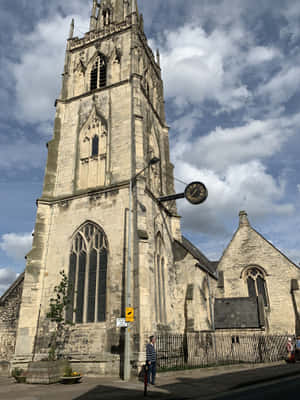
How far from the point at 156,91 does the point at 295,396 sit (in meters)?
27.0

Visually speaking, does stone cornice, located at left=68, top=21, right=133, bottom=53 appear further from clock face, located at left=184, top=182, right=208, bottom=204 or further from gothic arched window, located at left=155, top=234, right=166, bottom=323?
gothic arched window, located at left=155, top=234, right=166, bottom=323

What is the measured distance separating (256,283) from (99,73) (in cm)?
2297

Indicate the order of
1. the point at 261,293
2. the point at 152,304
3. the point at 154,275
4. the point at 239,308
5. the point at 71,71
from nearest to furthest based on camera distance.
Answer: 1. the point at 152,304
2. the point at 154,275
3. the point at 239,308
4. the point at 71,71
5. the point at 261,293

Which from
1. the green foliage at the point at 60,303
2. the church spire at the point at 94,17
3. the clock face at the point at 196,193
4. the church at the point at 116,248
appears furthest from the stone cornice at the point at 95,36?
the green foliage at the point at 60,303

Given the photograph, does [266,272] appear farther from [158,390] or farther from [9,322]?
[158,390]

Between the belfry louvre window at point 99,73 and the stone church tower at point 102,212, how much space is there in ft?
0.33

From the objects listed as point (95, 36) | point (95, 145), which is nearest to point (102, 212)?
point (95, 145)

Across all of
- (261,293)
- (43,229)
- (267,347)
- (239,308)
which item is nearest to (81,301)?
(43,229)

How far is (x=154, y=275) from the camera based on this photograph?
690 inches

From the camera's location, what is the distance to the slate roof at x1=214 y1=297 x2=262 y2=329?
22.9 meters

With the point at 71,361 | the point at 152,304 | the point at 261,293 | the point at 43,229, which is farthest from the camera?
the point at 261,293

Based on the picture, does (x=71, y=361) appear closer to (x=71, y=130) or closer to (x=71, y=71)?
(x=71, y=130)

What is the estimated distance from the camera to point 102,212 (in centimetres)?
1838

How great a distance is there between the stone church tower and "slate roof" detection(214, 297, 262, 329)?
7.15 metres
